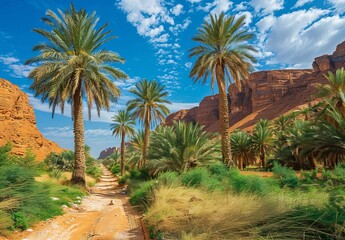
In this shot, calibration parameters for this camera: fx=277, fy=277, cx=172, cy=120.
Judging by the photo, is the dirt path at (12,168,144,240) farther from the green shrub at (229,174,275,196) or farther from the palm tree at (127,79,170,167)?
the palm tree at (127,79,170,167)

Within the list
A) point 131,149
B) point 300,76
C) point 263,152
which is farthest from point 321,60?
point 131,149

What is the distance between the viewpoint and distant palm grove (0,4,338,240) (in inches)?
196

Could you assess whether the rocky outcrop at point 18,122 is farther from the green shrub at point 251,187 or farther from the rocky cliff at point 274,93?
the rocky cliff at point 274,93

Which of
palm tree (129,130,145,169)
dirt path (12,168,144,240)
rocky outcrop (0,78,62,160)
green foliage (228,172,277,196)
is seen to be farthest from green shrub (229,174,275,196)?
rocky outcrop (0,78,62,160)

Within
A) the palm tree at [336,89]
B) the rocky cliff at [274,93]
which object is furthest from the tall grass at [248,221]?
the rocky cliff at [274,93]

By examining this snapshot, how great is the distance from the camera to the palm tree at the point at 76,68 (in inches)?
680

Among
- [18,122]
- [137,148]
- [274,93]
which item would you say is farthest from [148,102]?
[274,93]

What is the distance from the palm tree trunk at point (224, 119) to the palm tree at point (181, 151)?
58cm

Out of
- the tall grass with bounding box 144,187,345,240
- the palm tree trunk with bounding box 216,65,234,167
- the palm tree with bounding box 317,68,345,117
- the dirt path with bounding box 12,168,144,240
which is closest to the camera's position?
the tall grass with bounding box 144,187,345,240

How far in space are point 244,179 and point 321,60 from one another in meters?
97.1

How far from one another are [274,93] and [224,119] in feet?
298

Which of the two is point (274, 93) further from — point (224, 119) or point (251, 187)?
point (251, 187)

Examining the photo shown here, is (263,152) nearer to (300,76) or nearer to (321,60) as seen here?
(321,60)

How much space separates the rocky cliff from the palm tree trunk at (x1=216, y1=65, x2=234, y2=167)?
68.4 meters
